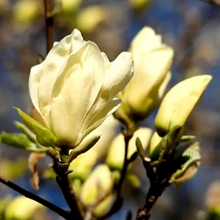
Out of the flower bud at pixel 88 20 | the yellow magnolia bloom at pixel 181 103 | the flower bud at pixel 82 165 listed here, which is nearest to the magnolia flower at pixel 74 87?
the yellow magnolia bloom at pixel 181 103

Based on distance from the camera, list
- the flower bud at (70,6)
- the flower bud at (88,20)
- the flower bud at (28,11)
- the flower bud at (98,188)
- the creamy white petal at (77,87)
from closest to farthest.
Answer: the creamy white petal at (77,87), the flower bud at (98,188), the flower bud at (70,6), the flower bud at (88,20), the flower bud at (28,11)

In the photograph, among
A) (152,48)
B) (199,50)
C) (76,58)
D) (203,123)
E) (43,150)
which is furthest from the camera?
(199,50)

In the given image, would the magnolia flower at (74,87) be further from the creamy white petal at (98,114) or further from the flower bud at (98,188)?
the flower bud at (98,188)

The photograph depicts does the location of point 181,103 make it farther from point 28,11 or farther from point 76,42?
point 28,11

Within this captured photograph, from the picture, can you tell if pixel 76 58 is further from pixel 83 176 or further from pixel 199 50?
pixel 199 50

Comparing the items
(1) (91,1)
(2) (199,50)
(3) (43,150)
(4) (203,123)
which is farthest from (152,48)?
(1) (91,1)

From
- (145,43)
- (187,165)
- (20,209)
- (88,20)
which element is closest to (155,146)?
(187,165)

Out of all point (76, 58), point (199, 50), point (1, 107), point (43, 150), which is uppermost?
point (76, 58)

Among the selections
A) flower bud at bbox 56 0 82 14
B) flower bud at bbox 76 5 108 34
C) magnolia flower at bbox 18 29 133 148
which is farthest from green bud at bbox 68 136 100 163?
flower bud at bbox 76 5 108 34
